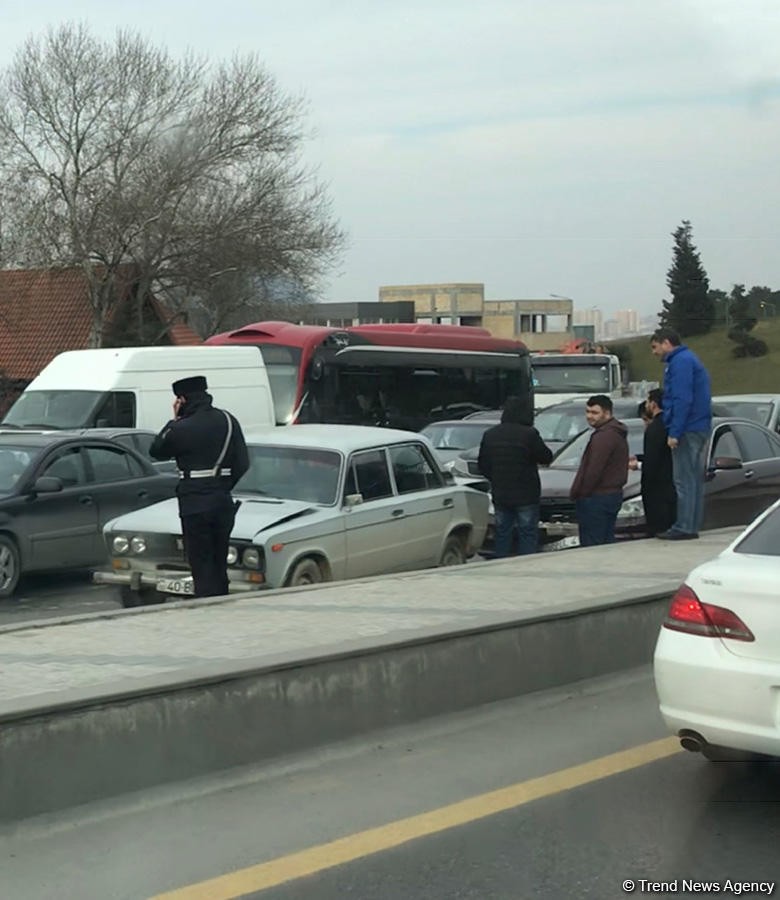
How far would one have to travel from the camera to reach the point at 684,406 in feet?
37.3

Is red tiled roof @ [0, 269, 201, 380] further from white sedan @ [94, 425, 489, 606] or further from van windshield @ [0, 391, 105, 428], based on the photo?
white sedan @ [94, 425, 489, 606]

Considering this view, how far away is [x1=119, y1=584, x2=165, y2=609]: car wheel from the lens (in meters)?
10.9

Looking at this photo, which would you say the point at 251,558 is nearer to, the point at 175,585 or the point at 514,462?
the point at 175,585

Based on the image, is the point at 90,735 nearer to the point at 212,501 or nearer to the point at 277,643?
the point at 277,643

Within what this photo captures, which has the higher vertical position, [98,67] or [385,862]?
[98,67]

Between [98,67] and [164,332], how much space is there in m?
9.19

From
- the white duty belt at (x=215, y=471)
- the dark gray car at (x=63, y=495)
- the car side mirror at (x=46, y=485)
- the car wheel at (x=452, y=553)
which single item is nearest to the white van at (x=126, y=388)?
the dark gray car at (x=63, y=495)

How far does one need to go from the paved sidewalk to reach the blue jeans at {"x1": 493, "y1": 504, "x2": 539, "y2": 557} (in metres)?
1.43

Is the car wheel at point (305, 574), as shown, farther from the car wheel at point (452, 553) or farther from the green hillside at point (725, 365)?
the green hillside at point (725, 365)

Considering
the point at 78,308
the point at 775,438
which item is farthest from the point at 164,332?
the point at 775,438

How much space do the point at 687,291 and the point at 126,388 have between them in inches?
3778

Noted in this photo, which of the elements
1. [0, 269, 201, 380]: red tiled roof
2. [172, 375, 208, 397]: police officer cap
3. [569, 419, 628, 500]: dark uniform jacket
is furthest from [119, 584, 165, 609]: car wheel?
[0, 269, 201, 380]: red tiled roof

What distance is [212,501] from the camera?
937 cm

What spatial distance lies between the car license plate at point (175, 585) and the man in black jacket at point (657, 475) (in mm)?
4196
